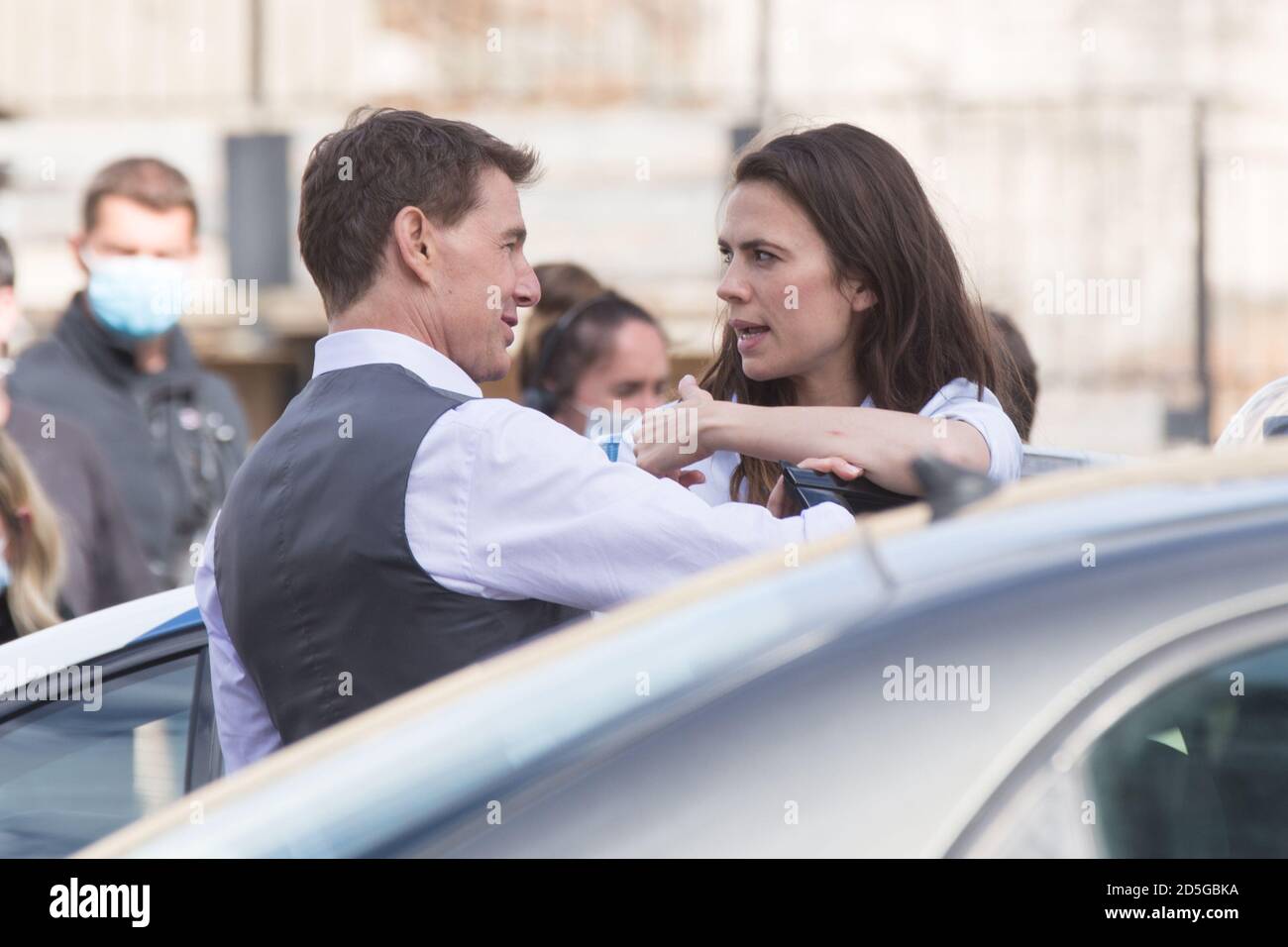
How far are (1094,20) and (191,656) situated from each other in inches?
362

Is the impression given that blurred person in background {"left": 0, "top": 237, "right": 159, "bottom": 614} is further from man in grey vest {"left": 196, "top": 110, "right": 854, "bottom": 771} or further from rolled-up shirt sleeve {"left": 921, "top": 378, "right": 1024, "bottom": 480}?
rolled-up shirt sleeve {"left": 921, "top": 378, "right": 1024, "bottom": 480}

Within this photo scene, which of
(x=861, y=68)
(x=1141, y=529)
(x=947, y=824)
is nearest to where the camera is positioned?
(x=947, y=824)

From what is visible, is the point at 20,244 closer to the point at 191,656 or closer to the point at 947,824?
the point at 191,656

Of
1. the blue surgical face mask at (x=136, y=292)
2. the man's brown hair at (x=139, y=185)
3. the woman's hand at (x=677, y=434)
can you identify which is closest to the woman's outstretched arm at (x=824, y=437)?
the woman's hand at (x=677, y=434)

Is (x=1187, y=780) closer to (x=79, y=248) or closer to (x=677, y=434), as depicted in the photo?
(x=677, y=434)

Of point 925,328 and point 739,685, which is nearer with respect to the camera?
point 739,685

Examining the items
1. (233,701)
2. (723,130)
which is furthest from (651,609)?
(723,130)

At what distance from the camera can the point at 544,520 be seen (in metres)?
1.73

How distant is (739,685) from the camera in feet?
3.72

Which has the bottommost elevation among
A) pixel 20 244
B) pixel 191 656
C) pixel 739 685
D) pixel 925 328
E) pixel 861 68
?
pixel 191 656

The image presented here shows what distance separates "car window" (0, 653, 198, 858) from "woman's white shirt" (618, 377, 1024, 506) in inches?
31.0

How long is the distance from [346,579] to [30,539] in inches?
68.1

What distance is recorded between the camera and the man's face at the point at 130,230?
4391mm
